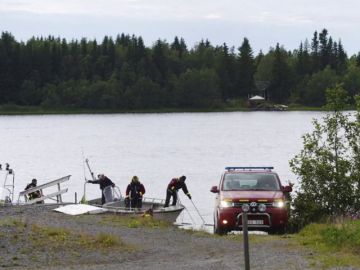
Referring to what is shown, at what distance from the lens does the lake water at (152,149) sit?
2218 inches

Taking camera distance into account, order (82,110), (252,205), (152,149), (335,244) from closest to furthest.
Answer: (335,244) < (252,205) < (152,149) < (82,110)

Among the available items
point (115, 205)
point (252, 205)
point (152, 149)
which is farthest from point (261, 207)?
point (152, 149)

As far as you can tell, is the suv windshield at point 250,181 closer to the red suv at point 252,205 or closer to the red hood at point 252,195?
the red suv at point 252,205

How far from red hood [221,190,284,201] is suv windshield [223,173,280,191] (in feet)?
1.22

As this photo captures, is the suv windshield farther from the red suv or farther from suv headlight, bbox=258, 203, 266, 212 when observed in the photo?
suv headlight, bbox=258, 203, 266, 212

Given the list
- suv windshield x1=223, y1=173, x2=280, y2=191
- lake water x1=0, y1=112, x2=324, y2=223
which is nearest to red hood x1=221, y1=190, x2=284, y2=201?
suv windshield x1=223, y1=173, x2=280, y2=191

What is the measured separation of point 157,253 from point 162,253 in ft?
0.36

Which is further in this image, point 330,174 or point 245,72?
point 245,72

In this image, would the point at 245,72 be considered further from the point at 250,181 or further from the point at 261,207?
the point at 261,207

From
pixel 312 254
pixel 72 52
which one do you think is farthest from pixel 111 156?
pixel 72 52

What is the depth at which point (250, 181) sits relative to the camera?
2214cm

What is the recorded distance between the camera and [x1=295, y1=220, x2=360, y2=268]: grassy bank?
15.0 m

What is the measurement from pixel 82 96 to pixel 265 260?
15541cm

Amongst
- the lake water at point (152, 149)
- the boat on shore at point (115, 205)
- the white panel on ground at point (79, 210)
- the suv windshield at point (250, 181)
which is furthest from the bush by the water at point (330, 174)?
the lake water at point (152, 149)
